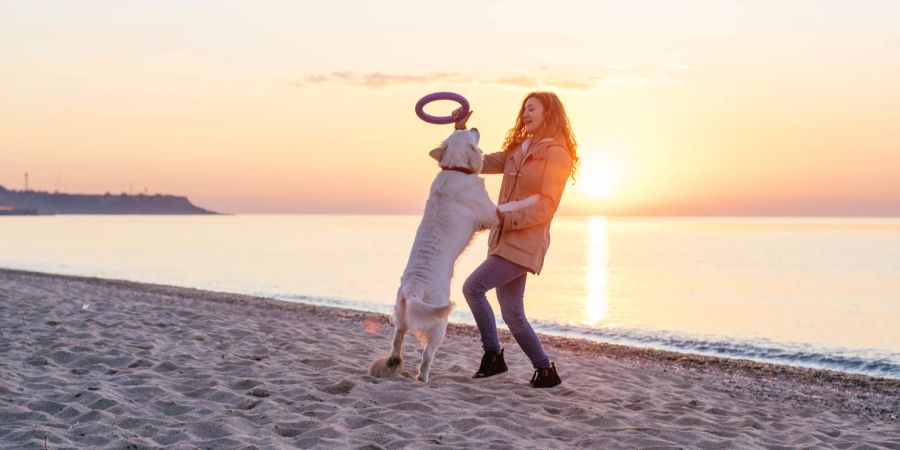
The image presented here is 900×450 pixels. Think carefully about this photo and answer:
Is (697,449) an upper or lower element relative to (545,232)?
lower

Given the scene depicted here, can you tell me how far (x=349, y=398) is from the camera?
190 inches

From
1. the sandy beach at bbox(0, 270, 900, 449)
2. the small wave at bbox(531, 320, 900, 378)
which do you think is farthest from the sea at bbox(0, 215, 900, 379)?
the sandy beach at bbox(0, 270, 900, 449)

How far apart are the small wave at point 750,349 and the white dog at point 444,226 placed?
744 cm

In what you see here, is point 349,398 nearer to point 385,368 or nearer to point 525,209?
point 385,368

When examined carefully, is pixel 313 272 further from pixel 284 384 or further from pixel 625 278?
pixel 284 384

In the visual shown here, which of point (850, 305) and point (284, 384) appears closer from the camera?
point (284, 384)

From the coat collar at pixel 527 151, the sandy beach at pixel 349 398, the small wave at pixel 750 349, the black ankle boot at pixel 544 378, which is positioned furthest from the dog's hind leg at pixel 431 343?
the small wave at pixel 750 349

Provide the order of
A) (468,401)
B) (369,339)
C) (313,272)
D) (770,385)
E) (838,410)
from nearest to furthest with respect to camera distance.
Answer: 1. (468,401)
2. (838,410)
3. (770,385)
4. (369,339)
5. (313,272)

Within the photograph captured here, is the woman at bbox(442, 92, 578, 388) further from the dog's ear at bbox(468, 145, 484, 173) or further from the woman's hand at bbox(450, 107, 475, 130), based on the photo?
the dog's ear at bbox(468, 145, 484, 173)

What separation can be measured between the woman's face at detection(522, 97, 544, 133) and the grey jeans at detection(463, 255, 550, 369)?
1028mm

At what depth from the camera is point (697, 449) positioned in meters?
4.16

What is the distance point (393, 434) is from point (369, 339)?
4.52 m

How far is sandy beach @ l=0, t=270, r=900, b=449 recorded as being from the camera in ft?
13.4

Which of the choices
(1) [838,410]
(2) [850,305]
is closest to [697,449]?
(1) [838,410]
